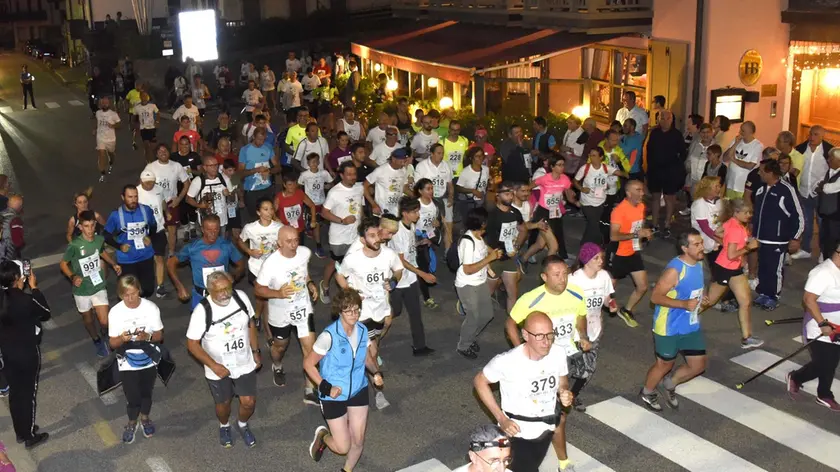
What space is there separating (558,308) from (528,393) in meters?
1.35

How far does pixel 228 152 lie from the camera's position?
14.8m

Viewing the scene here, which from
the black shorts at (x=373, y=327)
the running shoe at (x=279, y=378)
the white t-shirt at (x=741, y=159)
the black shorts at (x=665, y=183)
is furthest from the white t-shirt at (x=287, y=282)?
the black shorts at (x=665, y=183)

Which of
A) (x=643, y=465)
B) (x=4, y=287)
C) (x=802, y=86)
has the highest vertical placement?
(x=802, y=86)

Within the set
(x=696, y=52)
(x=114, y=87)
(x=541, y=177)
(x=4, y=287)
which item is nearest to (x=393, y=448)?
(x=4, y=287)

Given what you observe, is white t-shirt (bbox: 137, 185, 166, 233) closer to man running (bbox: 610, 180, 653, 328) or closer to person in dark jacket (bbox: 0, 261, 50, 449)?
person in dark jacket (bbox: 0, 261, 50, 449)

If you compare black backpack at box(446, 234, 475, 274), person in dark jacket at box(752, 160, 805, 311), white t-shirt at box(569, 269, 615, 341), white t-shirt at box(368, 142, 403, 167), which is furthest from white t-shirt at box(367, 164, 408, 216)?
white t-shirt at box(569, 269, 615, 341)

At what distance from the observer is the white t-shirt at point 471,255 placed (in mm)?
10164

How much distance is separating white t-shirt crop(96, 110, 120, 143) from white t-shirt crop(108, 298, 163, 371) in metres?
12.6

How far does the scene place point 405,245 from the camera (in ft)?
35.4

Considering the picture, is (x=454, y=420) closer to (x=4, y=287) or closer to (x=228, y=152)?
(x=4, y=287)

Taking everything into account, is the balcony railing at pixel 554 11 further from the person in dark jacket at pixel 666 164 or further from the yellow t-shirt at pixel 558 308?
the yellow t-shirt at pixel 558 308

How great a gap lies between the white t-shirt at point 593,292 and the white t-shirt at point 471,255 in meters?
1.34

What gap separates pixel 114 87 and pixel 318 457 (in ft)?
91.0

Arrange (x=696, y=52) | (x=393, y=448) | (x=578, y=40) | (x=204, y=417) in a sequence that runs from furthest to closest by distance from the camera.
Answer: (x=578, y=40) → (x=696, y=52) → (x=204, y=417) → (x=393, y=448)
